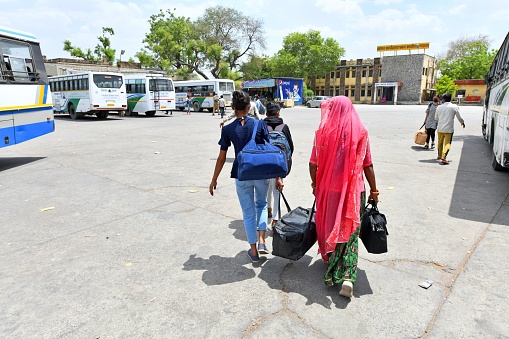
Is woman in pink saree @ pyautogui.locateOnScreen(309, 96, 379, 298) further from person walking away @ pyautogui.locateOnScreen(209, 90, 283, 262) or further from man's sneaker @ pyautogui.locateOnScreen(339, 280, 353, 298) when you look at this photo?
person walking away @ pyautogui.locateOnScreen(209, 90, 283, 262)

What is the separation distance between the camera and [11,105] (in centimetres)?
806

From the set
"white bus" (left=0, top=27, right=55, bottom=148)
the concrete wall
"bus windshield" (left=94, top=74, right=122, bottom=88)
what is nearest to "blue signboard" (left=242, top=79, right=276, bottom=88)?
"bus windshield" (left=94, top=74, right=122, bottom=88)

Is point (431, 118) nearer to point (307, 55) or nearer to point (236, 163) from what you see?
point (236, 163)

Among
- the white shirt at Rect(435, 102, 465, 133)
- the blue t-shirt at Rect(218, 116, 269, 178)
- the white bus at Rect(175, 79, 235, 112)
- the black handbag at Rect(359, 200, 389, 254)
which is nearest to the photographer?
the black handbag at Rect(359, 200, 389, 254)

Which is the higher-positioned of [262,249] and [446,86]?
[446,86]

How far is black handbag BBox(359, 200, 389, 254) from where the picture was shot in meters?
2.96

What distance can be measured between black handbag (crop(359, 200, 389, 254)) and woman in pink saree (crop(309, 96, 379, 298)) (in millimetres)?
106

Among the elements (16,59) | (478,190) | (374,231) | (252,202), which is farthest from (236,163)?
(16,59)

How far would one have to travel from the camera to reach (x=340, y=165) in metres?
2.77

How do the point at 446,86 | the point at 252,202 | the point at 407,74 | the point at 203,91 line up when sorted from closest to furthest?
the point at 252,202 < the point at 203,91 < the point at 446,86 < the point at 407,74

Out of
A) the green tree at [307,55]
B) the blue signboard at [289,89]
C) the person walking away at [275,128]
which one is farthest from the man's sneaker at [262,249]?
the green tree at [307,55]

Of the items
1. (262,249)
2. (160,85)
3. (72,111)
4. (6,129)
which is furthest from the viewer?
(160,85)

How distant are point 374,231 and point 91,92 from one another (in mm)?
20424

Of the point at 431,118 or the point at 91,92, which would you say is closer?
the point at 431,118
